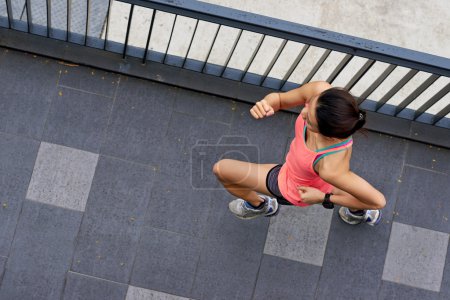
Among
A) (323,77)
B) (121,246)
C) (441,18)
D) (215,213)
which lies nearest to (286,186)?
(215,213)

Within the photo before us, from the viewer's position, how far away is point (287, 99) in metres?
4.61

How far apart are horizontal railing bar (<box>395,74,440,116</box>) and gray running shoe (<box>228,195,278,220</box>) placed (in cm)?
145

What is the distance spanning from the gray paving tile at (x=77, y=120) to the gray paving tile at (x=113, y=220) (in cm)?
24

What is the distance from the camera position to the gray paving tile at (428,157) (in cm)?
609

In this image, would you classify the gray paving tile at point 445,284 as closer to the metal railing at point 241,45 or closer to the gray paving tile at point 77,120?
the metal railing at point 241,45

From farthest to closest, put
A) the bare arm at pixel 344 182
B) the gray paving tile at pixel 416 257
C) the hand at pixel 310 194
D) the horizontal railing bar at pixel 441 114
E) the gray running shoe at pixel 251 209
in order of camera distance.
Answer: the gray paving tile at pixel 416 257, the horizontal railing bar at pixel 441 114, the gray running shoe at pixel 251 209, the hand at pixel 310 194, the bare arm at pixel 344 182

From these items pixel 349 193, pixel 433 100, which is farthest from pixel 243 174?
pixel 433 100

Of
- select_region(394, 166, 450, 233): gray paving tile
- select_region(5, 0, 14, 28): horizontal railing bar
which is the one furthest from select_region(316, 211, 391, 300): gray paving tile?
Result: select_region(5, 0, 14, 28): horizontal railing bar

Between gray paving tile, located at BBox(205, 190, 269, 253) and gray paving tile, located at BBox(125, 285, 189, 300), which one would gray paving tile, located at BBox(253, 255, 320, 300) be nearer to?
gray paving tile, located at BBox(205, 190, 269, 253)

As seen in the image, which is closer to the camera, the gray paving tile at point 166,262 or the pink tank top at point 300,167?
the pink tank top at point 300,167

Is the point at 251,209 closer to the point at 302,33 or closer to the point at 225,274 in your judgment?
the point at 225,274

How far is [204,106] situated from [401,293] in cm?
244

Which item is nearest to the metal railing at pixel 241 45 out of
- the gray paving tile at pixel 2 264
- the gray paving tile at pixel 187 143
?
the gray paving tile at pixel 187 143

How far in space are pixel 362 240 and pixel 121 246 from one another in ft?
7.04
